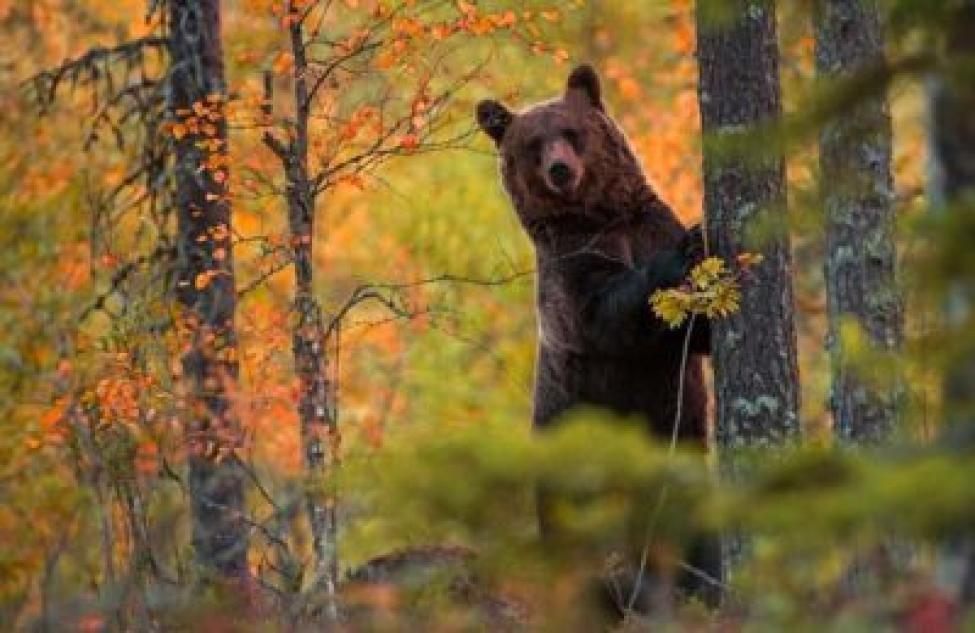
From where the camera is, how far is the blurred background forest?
356 cm

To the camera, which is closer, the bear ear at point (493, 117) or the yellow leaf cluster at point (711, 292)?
the yellow leaf cluster at point (711, 292)

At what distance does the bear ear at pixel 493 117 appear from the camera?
31.9 feet

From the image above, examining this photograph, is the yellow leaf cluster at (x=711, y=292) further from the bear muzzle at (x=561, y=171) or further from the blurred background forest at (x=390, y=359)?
the bear muzzle at (x=561, y=171)

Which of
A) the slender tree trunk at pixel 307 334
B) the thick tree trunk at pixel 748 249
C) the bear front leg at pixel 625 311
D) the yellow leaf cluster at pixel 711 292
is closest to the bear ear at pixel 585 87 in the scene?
Answer: the bear front leg at pixel 625 311

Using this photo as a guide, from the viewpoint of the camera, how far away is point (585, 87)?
9.89m

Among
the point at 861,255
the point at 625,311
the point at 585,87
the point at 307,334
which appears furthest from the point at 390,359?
the point at 861,255

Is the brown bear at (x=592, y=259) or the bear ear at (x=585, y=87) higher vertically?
the bear ear at (x=585, y=87)

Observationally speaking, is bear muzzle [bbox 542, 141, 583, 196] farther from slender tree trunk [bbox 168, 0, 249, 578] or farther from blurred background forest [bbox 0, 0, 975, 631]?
slender tree trunk [bbox 168, 0, 249, 578]

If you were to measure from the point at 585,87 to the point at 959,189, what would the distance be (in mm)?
6342

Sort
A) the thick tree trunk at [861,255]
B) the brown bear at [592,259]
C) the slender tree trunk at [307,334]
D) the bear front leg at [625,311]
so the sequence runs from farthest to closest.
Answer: the brown bear at [592,259], the bear front leg at [625,311], the slender tree trunk at [307,334], the thick tree trunk at [861,255]

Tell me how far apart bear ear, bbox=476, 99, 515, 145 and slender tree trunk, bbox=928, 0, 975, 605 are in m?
6.09

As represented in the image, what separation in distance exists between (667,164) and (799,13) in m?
13.8

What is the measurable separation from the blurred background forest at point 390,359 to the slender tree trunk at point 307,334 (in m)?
0.06

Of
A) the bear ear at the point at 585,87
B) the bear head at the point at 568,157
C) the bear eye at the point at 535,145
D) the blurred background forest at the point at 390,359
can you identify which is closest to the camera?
the blurred background forest at the point at 390,359
